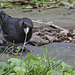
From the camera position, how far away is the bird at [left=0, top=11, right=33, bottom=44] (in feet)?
11.1

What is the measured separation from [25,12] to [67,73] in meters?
5.05

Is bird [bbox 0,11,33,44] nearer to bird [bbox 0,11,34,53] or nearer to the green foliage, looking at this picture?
bird [bbox 0,11,34,53]

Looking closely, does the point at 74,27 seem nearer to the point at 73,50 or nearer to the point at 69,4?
the point at 73,50

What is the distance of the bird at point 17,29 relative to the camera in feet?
11.1

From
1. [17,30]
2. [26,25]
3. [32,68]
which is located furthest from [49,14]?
[32,68]

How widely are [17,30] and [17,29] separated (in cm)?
2

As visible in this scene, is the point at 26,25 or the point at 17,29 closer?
the point at 26,25

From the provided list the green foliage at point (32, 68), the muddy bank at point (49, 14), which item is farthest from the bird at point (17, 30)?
the muddy bank at point (49, 14)

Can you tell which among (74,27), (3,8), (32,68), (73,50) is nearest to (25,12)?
(3,8)

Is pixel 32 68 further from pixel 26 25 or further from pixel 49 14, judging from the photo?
pixel 49 14

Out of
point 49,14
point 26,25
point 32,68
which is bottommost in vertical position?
point 49,14

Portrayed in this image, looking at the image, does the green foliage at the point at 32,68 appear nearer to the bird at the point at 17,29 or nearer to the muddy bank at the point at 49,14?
the bird at the point at 17,29

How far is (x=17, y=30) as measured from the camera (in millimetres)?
3588

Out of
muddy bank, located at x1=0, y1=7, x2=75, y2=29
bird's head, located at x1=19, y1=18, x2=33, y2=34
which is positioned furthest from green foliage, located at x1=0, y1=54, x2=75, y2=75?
muddy bank, located at x1=0, y1=7, x2=75, y2=29
